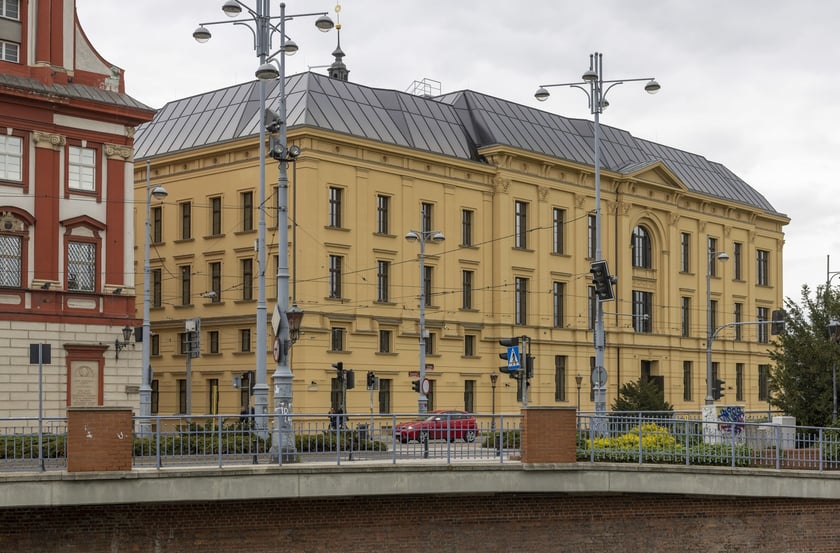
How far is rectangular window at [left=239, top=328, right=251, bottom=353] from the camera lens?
56.1m

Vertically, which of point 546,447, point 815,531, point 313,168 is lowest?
point 815,531

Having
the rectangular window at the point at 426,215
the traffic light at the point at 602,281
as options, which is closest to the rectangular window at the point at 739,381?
the rectangular window at the point at 426,215

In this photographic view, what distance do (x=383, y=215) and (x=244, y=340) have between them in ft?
26.3

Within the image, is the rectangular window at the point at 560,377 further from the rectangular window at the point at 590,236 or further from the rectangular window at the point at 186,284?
the rectangular window at the point at 186,284

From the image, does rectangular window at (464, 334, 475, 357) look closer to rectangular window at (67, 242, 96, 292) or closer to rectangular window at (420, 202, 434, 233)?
rectangular window at (420, 202, 434, 233)

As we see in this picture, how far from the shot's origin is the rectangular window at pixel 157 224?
6025 cm

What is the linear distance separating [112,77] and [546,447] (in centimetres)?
2763

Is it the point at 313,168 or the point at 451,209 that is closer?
the point at 313,168

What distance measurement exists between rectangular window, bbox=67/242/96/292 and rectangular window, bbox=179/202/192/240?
47.8 feet

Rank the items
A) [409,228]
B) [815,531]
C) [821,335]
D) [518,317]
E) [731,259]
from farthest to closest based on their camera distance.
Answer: [731,259]
[518,317]
[409,228]
[821,335]
[815,531]

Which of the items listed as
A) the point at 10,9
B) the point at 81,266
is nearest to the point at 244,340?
the point at 81,266

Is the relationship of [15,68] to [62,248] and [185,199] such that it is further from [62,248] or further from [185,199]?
[185,199]

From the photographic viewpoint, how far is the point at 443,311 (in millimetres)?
60031

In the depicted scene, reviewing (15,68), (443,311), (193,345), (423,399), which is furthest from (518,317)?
(15,68)
